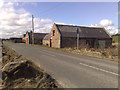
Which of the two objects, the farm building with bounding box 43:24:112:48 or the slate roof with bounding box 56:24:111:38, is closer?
the farm building with bounding box 43:24:112:48

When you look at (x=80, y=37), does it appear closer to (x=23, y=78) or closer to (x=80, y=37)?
(x=80, y=37)

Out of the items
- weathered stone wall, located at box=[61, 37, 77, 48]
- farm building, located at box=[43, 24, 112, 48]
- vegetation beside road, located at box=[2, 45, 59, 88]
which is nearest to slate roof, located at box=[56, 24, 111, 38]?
farm building, located at box=[43, 24, 112, 48]

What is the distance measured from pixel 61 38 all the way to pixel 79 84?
2817cm

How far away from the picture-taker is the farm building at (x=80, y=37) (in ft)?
115

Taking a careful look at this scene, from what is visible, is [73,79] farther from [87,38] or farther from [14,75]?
[87,38]

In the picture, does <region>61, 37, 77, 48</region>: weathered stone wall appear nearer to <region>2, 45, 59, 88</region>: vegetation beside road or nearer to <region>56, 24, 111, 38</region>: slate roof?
<region>56, 24, 111, 38</region>: slate roof

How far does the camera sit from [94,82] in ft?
22.0

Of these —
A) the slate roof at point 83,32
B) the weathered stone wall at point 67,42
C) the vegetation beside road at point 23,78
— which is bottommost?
the vegetation beside road at point 23,78

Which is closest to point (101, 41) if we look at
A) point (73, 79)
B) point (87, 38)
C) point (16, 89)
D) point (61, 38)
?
point (87, 38)

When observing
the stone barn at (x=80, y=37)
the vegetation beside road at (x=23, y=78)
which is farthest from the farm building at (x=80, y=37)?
the vegetation beside road at (x=23, y=78)

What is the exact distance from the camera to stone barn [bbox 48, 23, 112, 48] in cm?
3494

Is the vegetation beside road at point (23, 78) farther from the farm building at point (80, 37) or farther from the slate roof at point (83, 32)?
the slate roof at point (83, 32)

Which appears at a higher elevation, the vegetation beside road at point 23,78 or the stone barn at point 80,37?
the stone barn at point 80,37

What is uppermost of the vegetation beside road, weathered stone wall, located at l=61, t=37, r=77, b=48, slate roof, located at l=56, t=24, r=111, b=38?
slate roof, located at l=56, t=24, r=111, b=38
